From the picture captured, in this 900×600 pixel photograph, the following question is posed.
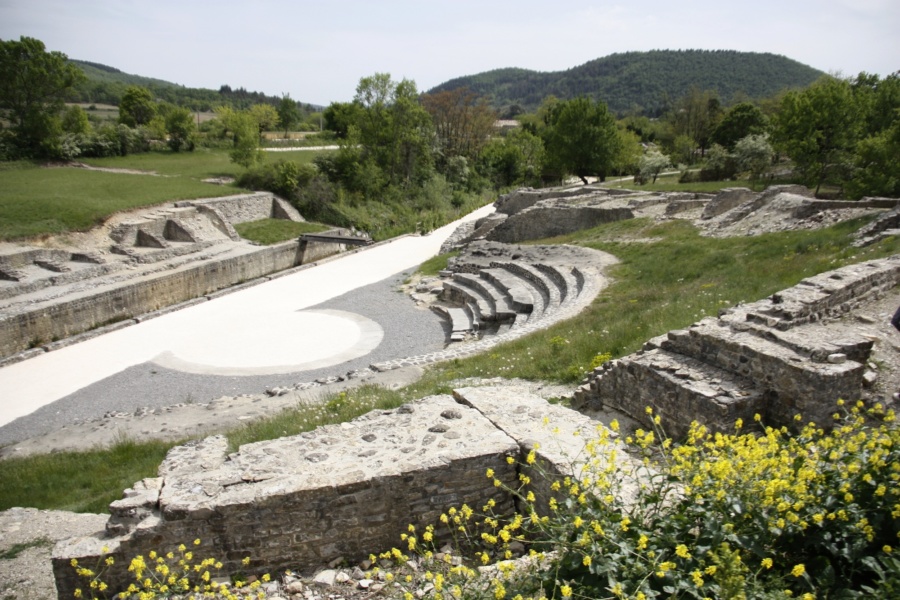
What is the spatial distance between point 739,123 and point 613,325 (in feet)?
148

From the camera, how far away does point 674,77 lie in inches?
6284

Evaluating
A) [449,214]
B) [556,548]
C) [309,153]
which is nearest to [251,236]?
[449,214]

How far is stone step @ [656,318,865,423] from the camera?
20.8 feet

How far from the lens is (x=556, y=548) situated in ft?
13.5

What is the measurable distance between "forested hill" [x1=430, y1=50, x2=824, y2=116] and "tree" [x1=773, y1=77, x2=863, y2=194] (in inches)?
4010

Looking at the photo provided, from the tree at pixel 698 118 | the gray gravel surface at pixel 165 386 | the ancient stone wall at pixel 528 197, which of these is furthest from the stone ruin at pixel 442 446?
the tree at pixel 698 118

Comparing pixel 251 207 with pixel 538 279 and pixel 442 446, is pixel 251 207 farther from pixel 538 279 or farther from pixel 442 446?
pixel 442 446

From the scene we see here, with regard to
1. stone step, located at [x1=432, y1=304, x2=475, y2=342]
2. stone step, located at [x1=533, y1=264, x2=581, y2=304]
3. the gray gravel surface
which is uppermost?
stone step, located at [x1=533, y1=264, x2=581, y2=304]

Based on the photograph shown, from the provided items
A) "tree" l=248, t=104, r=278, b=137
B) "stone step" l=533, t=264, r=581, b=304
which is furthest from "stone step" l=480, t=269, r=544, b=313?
"tree" l=248, t=104, r=278, b=137

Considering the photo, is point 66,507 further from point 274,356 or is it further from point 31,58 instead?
point 31,58

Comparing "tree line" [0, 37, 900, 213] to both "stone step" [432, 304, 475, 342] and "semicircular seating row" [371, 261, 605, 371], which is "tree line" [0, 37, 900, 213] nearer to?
"semicircular seating row" [371, 261, 605, 371]

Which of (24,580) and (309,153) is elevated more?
(309,153)

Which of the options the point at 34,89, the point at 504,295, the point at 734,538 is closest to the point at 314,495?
the point at 734,538

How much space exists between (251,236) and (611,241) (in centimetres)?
1839
